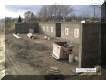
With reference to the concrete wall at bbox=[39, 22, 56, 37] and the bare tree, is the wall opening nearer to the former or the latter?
the concrete wall at bbox=[39, 22, 56, 37]

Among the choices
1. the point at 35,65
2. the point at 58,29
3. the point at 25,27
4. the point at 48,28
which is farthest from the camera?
the point at 25,27

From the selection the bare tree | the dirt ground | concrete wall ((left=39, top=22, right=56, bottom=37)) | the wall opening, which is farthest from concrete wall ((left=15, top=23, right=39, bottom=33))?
the dirt ground

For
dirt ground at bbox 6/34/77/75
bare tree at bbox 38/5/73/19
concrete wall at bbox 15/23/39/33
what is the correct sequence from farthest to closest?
concrete wall at bbox 15/23/39/33 < bare tree at bbox 38/5/73/19 < dirt ground at bbox 6/34/77/75

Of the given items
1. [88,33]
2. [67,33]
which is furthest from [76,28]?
[88,33]

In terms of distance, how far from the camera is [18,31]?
2061 centimetres

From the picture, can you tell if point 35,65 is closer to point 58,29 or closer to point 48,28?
point 58,29

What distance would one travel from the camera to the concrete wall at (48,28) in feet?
59.9

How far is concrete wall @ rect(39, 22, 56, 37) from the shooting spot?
59.9 feet

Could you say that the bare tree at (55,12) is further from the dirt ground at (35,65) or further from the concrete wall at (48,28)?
the dirt ground at (35,65)

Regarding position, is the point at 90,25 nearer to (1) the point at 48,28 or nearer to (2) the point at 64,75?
(2) the point at 64,75

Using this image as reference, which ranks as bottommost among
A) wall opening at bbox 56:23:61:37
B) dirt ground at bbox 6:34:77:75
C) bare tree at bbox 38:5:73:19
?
dirt ground at bbox 6:34:77:75

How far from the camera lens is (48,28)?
19.6 m

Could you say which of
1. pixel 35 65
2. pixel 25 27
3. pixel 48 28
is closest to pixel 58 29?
pixel 48 28

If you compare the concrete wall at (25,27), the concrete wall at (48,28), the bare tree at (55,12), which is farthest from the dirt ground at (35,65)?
the concrete wall at (25,27)
